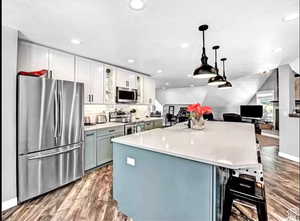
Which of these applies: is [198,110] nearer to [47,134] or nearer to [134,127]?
[134,127]

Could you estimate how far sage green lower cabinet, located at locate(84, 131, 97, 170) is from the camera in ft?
10.3

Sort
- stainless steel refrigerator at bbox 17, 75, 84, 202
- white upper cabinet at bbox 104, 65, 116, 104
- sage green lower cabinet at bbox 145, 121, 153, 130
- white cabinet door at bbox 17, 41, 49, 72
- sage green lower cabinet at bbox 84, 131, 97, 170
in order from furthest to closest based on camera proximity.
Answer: sage green lower cabinet at bbox 145, 121, 153, 130
white upper cabinet at bbox 104, 65, 116, 104
sage green lower cabinet at bbox 84, 131, 97, 170
white cabinet door at bbox 17, 41, 49, 72
stainless steel refrigerator at bbox 17, 75, 84, 202

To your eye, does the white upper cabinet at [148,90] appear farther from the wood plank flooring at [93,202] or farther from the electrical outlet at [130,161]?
the electrical outlet at [130,161]

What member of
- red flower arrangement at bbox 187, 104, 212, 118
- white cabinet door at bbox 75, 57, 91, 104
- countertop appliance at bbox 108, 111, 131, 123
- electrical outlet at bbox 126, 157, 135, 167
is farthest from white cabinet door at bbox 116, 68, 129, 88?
electrical outlet at bbox 126, 157, 135, 167

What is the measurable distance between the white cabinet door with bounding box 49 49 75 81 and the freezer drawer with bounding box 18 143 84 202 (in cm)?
144

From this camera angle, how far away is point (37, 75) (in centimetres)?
241

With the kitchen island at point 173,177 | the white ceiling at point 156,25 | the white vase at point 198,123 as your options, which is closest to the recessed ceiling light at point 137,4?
the white ceiling at point 156,25

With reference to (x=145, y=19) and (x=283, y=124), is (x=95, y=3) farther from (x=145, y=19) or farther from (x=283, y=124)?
(x=283, y=124)

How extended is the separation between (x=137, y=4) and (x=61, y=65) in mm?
2222

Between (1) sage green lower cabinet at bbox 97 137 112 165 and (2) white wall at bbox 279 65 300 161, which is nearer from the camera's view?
(1) sage green lower cabinet at bbox 97 137 112 165

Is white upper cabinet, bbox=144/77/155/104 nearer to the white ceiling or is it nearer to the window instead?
the white ceiling

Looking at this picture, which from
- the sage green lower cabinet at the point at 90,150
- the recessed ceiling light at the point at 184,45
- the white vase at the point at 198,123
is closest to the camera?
the recessed ceiling light at the point at 184,45

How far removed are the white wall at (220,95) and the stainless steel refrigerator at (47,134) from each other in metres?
7.66

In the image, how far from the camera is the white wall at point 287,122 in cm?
398
